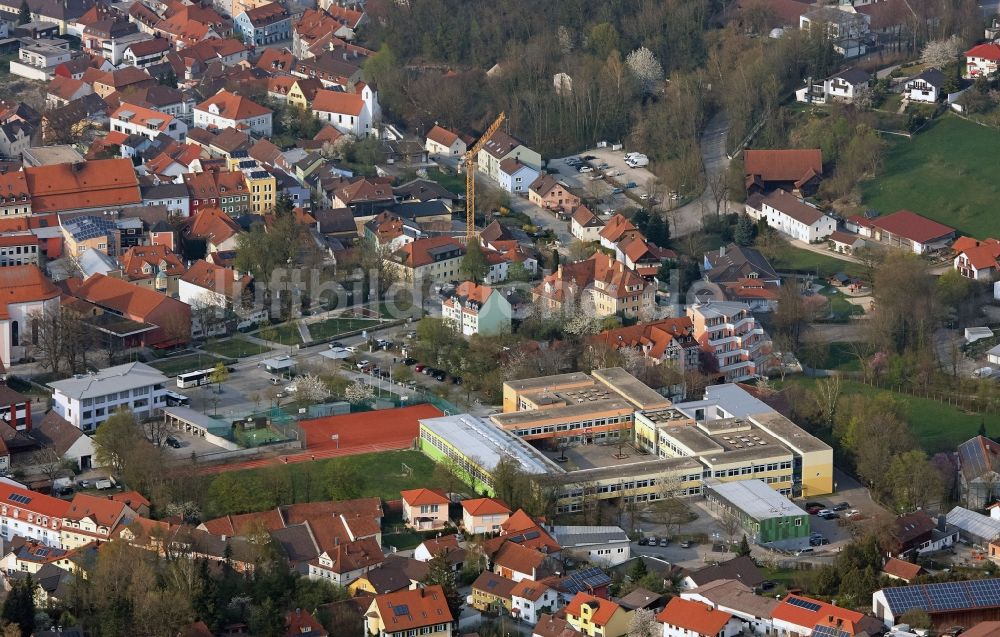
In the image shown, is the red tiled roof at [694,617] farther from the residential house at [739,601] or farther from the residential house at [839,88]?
the residential house at [839,88]

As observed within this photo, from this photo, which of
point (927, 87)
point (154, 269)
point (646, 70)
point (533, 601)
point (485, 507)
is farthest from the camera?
point (646, 70)

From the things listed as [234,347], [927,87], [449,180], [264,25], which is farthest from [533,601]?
[264,25]

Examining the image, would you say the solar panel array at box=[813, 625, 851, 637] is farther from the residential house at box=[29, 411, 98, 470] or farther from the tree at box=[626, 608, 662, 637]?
the residential house at box=[29, 411, 98, 470]

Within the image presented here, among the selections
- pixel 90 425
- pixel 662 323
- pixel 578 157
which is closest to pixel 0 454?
pixel 90 425

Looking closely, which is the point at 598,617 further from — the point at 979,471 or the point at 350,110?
the point at 350,110

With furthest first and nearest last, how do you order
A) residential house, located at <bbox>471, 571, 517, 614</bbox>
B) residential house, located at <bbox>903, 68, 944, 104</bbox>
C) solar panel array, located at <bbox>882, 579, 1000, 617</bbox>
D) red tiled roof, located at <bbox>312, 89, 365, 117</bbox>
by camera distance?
1. red tiled roof, located at <bbox>312, 89, 365, 117</bbox>
2. residential house, located at <bbox>903, 68, 944, 104</bbox>
3. residential house, located at <bbox>471, 571, 517, 614</bbox>
4. solar panel array, located at <bbox>882, 579, 1000, 617</bbox>

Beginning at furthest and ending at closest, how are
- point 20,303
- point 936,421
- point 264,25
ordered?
point 264,25 < point 20,303 < point 936,421

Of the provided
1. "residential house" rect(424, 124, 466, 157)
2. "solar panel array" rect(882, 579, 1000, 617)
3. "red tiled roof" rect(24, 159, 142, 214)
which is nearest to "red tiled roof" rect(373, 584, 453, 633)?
"solar panel array" rect(882, 579, 1000, 617)

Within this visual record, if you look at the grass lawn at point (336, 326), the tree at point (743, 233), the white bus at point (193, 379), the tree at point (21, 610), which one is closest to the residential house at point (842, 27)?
the tree at point (743, 233)

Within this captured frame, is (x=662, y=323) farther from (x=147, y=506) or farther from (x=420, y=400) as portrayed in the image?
(x=147, y=506)
